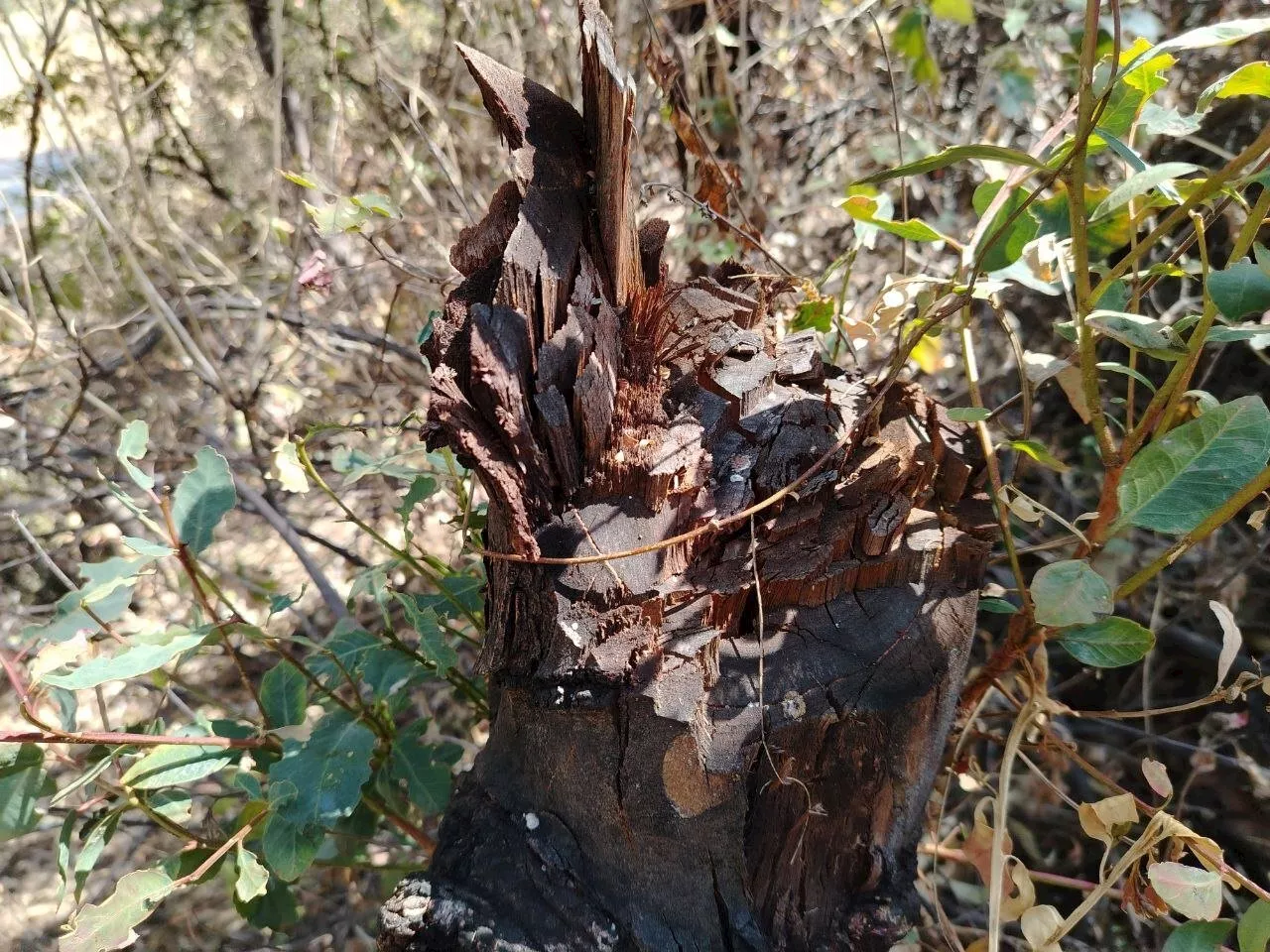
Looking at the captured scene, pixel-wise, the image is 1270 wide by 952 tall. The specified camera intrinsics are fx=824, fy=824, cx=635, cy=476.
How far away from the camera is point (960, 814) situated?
1548 mm

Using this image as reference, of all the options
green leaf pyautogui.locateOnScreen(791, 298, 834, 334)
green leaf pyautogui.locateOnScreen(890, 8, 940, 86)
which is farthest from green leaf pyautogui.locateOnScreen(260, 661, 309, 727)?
green leaf pyautogui.locateOnScreen(890, 8, 940, 86)

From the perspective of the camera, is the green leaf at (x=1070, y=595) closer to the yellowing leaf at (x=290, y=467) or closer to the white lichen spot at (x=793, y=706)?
the white lichen spot at (x=793, y=706)

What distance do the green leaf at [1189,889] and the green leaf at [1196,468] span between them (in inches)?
11.5

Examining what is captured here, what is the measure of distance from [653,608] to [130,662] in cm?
51

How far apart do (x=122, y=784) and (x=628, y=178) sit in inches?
30.6

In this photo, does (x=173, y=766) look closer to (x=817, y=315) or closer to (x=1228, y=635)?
(x=817, y=315)

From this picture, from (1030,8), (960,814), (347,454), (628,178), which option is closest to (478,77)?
(628,178)

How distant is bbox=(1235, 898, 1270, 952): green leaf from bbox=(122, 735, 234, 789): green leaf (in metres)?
0.97

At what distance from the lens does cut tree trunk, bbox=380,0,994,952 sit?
67cm

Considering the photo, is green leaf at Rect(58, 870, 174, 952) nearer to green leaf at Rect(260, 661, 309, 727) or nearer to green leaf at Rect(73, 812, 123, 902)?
green leaf at Rect(73, 812, 123, 902)

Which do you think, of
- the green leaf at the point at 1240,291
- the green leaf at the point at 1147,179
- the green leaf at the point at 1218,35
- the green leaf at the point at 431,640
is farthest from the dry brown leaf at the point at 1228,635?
the green leaf at the point at 431,640

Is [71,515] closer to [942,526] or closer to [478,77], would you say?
[478,77]

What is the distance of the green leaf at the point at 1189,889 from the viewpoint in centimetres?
69

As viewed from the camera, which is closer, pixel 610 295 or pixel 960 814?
pixel 610 295
